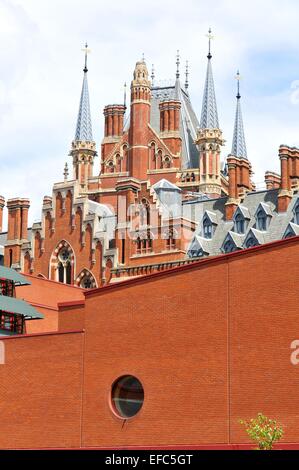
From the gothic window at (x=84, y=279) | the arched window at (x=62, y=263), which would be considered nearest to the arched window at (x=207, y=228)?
the gothic window at (x=84, y=279)

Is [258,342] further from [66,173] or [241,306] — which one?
[66,173]

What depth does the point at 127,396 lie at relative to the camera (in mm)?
49281

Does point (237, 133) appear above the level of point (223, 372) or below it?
above

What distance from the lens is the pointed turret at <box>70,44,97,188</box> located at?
10588 centimetres

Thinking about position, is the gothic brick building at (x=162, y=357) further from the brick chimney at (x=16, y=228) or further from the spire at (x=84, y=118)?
the spire at (x=84, y=118)

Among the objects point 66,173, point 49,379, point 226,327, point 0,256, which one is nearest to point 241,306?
point 226,327

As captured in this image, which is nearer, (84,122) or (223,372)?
(223,372)

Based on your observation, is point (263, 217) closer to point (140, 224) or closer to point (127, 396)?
point (140, 224)

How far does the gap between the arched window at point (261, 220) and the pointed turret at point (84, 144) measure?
29.6 m

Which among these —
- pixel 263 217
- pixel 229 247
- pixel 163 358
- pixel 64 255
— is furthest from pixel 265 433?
pixel 64 255

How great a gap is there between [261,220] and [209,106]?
1278 inches

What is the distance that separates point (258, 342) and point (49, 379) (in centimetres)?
1037
